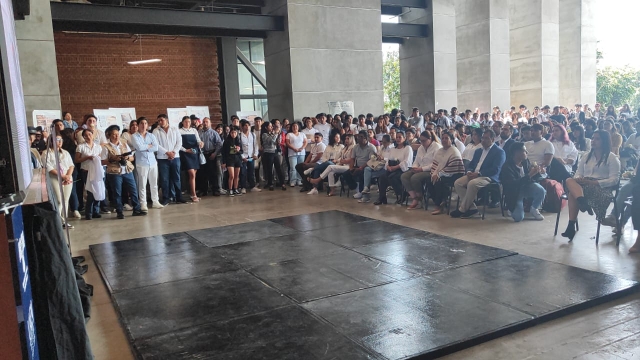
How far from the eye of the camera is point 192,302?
4.29 m

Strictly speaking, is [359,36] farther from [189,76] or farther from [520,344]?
[520,344]

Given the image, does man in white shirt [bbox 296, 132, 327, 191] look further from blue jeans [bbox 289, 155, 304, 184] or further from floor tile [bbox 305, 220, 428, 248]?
floor tile [bbox 305, 220, 428, 248]

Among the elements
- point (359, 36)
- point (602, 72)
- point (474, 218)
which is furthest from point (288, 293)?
point (602, 72)

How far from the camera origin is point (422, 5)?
17281 mm

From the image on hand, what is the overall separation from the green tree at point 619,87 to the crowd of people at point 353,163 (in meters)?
20.1

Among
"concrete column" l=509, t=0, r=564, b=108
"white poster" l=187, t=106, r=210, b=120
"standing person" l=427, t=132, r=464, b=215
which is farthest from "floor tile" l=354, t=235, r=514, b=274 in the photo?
"concrete column" l=509, t=0, r=564, b=108

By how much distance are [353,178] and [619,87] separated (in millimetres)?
24249

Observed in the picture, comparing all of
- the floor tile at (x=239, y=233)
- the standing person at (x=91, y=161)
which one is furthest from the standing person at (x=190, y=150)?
the floor tile at (x=239, y=233)

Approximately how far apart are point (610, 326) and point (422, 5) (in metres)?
15.4

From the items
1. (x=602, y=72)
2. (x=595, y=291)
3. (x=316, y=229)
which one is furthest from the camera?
(x=602, y=72)

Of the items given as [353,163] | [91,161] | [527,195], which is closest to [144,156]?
[91,161]

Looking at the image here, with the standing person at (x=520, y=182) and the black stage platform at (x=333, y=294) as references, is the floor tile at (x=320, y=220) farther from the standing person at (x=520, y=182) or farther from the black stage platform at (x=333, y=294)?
the standing person at (x=520, y=182)

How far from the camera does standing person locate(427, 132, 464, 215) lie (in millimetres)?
7652

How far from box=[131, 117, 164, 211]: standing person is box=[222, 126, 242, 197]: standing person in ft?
5.37
